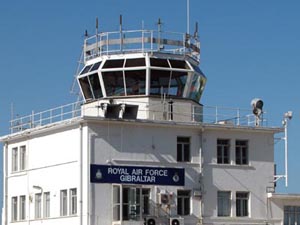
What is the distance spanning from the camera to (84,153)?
46.2 metres

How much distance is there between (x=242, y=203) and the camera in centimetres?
4978

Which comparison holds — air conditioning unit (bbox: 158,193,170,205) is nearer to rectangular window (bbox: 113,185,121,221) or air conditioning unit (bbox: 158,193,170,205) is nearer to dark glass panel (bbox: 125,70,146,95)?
rectangular window (bbox: 113,185,121,221)

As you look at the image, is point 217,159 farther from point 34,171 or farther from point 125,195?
point 34,171

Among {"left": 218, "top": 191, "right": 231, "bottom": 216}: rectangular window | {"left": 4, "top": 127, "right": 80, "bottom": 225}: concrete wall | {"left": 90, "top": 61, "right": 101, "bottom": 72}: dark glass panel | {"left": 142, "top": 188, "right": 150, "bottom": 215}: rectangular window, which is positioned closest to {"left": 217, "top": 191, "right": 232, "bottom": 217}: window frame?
{"left": 218, "top": 191, "right": 231, "bottom": 216}: rectangular window

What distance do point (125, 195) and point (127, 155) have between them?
1.99 metres

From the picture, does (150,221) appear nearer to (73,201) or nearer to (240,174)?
(73,201)

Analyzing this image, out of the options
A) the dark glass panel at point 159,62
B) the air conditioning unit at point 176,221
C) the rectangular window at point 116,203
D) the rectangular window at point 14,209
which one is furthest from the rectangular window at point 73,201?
the dark glass panel at point 159,62

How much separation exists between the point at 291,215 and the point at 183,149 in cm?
733

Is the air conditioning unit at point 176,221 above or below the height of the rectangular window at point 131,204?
below

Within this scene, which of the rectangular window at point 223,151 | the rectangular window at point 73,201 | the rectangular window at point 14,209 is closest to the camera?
the rectangular window at point 73,201

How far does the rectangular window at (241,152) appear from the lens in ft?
164

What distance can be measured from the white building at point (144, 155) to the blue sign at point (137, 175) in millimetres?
49

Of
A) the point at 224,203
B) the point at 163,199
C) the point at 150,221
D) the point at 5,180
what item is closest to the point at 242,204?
the point at 224,203

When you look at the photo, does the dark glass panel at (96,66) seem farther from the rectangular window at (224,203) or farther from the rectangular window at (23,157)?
the rectangular window at (224,203)
